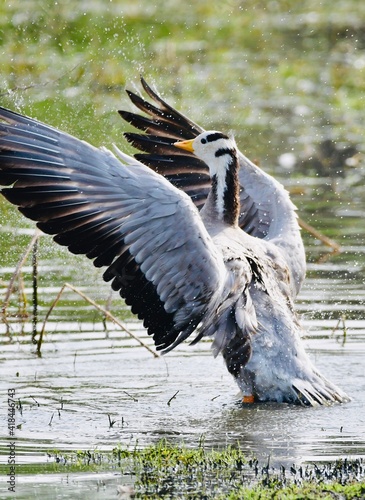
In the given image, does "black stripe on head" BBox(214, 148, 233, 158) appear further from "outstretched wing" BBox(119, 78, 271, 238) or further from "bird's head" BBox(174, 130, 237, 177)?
"outstretched wing" BBox(119, 78, 271, 238)

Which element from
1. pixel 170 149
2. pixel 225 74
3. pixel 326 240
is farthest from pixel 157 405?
pixel 225 74

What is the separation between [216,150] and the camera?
7680mm

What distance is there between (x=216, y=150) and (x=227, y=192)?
0.30 metres

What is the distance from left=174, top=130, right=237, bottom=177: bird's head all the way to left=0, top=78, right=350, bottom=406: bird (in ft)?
0.15

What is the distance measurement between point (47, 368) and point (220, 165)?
1769 millimetres

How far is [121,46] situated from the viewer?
17578mm

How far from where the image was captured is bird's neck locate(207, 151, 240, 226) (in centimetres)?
761

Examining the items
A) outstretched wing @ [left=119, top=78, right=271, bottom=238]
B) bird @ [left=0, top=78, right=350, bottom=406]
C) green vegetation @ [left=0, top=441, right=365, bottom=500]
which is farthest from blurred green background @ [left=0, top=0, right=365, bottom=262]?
green vegetation @ [left=0, top=441, right=365, bottom=500]

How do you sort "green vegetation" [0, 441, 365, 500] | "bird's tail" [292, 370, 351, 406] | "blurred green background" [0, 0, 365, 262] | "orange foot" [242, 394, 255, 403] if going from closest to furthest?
1. "green vegetation" [0, 441, 365, 500]
2. "bird's tail" [292, 370, 351, 406]
3. "orange foot" [242, 394, 255, 403]
4. "blurred green background" [0, 0, 365, 262]

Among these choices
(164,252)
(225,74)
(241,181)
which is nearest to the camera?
(164,252)

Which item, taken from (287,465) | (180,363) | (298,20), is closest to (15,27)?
(298,20)

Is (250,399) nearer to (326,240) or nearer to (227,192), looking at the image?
(227,192)

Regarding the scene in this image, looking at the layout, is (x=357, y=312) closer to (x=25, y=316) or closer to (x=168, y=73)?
(x=25, y=316)

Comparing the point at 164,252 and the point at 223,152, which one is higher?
the point at 223,152
